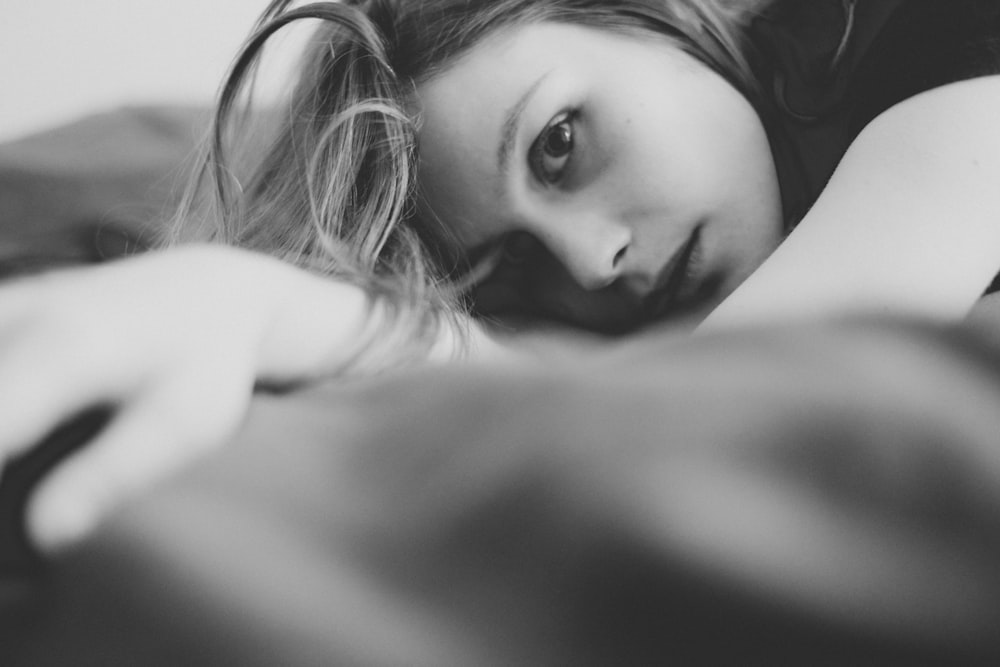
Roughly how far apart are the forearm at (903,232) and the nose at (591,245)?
186 mm

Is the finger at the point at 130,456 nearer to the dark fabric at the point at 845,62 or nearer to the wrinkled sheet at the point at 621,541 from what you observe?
the wrinkled sheet at the point at 621,541

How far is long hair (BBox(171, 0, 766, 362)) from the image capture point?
0.69 meters

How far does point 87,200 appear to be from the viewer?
686 millimetres

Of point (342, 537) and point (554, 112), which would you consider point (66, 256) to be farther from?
point (342, 537)

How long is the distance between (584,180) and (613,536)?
51 cm

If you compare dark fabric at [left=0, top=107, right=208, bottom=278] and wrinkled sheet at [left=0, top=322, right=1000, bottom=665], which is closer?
wrinkled sheet at [left=0, top=322, right=1000, bottom=665]

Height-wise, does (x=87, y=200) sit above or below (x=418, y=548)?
below

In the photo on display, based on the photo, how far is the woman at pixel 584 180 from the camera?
380 millimetres

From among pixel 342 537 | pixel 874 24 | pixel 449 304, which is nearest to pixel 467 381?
pixel 342 537

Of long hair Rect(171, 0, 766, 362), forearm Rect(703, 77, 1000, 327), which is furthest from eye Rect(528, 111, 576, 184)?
forearm Rect(703, 77, 1000, 327)

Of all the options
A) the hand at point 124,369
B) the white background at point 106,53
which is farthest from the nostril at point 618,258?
the white background at point 106,53

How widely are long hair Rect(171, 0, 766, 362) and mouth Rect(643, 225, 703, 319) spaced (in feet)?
0.56

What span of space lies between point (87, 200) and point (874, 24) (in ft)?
2.32

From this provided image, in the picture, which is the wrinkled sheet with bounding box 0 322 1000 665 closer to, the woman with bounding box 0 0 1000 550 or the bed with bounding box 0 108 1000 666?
the bed with bounding box 0 108 1000 666
